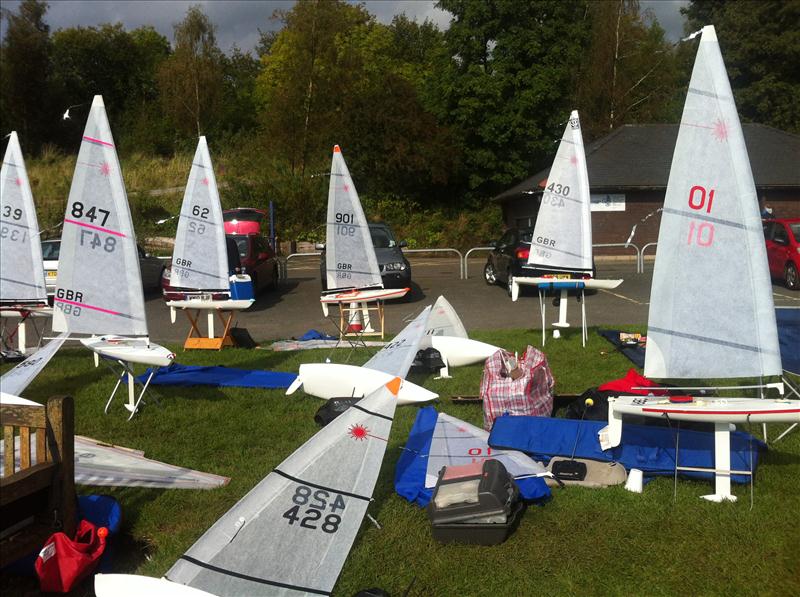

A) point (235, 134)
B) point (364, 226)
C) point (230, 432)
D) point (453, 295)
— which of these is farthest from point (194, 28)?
point (230, 432)

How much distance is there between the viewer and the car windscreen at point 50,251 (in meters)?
15.8

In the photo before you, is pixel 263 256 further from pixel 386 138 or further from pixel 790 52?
pixel 790 52

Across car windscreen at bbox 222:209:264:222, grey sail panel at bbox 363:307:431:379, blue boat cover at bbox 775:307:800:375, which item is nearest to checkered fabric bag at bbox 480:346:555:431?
grey sail panel at bbox 363:307:431:379

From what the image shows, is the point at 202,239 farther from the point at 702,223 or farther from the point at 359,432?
the point at 702,223

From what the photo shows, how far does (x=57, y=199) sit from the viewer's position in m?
29.5

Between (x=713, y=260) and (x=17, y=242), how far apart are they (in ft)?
30.3

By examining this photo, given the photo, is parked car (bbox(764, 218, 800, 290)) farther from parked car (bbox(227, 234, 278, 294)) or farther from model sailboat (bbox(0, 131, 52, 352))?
model sailboat (bbox(0, 131, 52, 352))

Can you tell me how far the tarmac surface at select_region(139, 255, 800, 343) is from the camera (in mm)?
12945

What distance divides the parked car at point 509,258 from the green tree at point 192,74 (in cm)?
1902

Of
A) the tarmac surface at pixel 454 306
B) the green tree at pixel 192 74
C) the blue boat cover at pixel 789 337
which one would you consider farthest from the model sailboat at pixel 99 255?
the green tree at pixel 192 74

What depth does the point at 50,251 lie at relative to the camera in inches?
631

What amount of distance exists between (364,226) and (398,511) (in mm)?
6952

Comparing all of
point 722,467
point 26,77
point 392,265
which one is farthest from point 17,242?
point 26,77

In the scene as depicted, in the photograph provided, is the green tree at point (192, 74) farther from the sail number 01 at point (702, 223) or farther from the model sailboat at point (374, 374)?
the sail number 01 at point (702, 223)
